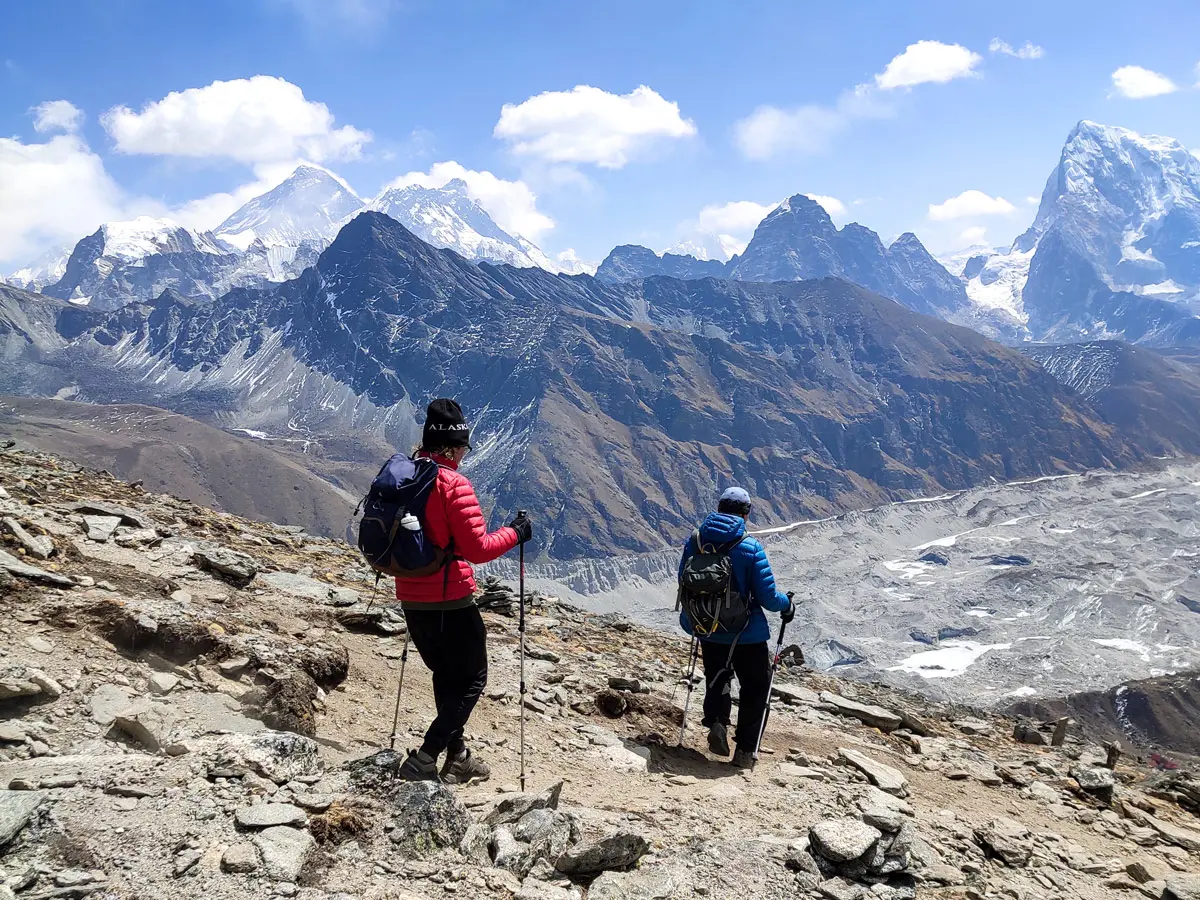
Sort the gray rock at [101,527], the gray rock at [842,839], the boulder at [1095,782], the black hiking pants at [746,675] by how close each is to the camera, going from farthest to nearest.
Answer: the gray rock at [101,527], the boulder at [1095,782], the black hiking pants at [746,675], the gray rock at [842,839]

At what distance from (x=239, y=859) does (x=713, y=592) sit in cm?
551

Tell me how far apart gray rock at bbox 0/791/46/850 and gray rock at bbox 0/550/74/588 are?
4343 millimetres

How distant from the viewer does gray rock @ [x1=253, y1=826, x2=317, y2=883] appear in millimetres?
4656

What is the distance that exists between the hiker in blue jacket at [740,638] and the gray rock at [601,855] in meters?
3.32

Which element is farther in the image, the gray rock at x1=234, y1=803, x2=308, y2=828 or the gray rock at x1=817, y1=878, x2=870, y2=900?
the gray rock at x1=817, y1=878, x2=870, y2=900

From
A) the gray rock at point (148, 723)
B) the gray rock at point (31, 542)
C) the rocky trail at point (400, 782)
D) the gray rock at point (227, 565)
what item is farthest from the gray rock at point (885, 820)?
the gray rock at point (227, 565)

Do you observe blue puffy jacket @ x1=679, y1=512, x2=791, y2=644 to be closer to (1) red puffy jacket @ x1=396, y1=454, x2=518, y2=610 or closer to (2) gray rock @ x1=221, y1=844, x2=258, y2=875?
(1) red puffy jacket @ x1=396, y1=454, x2=518, y2=610

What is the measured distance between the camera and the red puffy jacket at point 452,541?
6.57 m

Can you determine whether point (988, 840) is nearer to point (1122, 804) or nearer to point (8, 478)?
point (1122, 804)

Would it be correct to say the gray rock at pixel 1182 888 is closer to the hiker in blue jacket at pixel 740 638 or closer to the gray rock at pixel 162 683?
the hiker in blue jacket at pixel 740 638

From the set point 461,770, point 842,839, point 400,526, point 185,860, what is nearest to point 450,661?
point 461,770

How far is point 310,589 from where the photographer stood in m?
13.3

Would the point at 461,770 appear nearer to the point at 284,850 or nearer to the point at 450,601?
the point at 450,601

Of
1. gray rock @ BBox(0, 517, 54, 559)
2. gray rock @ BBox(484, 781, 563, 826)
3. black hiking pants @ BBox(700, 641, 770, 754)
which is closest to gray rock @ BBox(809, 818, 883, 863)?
gray rock @ BBox(484, 781, 563, 826)
